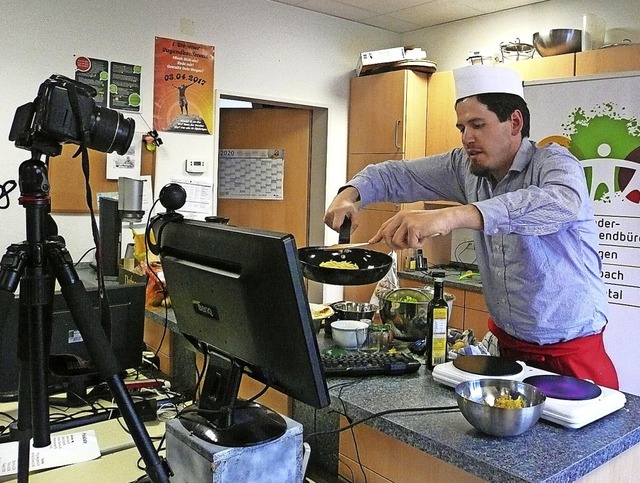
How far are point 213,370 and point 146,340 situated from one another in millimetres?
1355

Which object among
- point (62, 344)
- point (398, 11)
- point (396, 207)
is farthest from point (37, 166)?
point (398, 11)

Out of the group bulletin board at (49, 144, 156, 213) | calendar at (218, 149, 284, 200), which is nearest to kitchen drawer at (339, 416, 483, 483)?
bulletin board at (49, 144, 156, 213)

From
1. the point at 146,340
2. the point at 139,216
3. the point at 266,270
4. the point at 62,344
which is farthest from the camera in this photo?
the point at 139,216

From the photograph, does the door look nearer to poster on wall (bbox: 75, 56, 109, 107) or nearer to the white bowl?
poster on wall (bbox: 75, 56, 109, 107)

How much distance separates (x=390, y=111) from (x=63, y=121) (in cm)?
346

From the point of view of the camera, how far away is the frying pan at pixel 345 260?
151 centimetres

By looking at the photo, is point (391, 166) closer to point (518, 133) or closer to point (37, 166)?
point (518, 133)

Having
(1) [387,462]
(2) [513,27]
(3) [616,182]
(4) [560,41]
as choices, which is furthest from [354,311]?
(2) [513,27]

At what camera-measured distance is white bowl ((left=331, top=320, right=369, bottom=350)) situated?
1745 mm

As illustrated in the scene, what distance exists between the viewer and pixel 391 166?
2.19 meters

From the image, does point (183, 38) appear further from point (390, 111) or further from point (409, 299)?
point (409, 299)

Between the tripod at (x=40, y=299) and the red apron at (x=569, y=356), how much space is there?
3.71 ft

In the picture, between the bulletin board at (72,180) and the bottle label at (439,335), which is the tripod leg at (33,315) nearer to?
the bottle label at (439,335)

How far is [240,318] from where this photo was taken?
3.15ft
